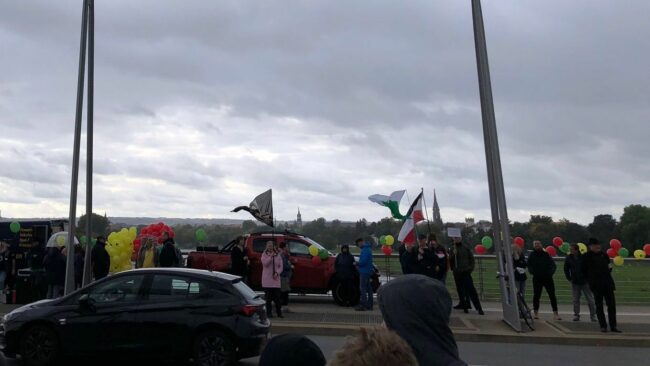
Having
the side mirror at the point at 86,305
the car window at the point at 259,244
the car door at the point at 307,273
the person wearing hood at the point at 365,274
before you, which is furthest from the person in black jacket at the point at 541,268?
the side mirror at the point at 86,305

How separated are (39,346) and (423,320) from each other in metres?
8.26

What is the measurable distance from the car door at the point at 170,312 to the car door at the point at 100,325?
6.8 inches

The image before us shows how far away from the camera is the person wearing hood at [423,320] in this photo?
2699 mm

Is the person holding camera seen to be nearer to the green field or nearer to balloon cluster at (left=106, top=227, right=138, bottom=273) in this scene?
the green field

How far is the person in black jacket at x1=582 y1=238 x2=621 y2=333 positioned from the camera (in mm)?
12977

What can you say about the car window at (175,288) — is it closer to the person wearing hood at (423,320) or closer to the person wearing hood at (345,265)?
the person wearing hood at (345,265)

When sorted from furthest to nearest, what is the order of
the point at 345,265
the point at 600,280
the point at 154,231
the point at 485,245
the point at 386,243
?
the point at 154,231 < the point at 386,243 < the point at 485,245 < the point at 345,265 < the point at 600,280

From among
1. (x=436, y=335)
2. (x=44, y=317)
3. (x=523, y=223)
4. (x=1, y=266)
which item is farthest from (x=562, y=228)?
(x=436, y=335)

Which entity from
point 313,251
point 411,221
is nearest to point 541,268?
point 411,221

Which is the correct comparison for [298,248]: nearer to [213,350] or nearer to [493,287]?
[213,350]

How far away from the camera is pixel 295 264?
1702 centimetres

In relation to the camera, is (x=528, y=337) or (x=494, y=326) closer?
(x=528, y=337)

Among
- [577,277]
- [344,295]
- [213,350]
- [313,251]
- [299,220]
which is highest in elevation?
[299,220]

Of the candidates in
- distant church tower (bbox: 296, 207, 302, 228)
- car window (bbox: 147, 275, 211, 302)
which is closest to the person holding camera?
car window (bbox: 147, 275, 211, 302)
